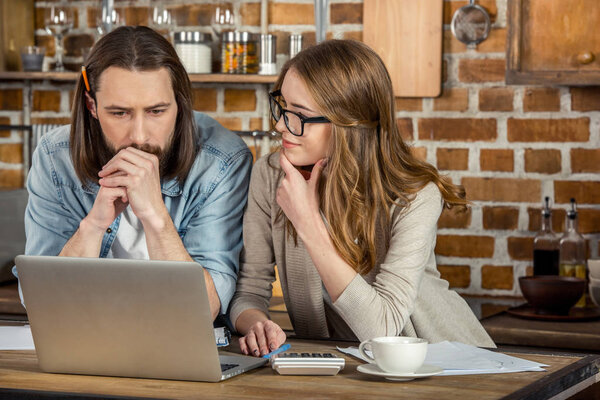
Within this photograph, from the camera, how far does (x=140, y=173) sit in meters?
1.64

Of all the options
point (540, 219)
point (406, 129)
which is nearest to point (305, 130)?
point (406, 129)

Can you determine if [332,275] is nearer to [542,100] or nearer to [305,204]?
[305,204]

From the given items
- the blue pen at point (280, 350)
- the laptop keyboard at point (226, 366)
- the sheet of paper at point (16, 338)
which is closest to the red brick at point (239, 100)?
the sheet of paper at point (16, 338)

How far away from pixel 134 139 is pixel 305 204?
36cm

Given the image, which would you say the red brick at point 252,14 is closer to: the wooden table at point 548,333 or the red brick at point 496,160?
the red brick at point 496,160

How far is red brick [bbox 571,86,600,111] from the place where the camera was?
7.66 ft

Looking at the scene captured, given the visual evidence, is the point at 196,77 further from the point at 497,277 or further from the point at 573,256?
the point at 573,256

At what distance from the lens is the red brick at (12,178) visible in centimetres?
284

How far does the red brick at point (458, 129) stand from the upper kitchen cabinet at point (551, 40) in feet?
0.71

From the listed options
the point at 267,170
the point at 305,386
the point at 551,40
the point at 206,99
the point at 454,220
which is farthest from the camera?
the point at 206,99

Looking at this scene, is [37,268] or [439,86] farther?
[439,86]

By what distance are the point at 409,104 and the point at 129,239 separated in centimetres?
97

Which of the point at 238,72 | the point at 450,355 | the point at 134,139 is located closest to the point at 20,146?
the point at 238,72

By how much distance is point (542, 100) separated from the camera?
2.37m
